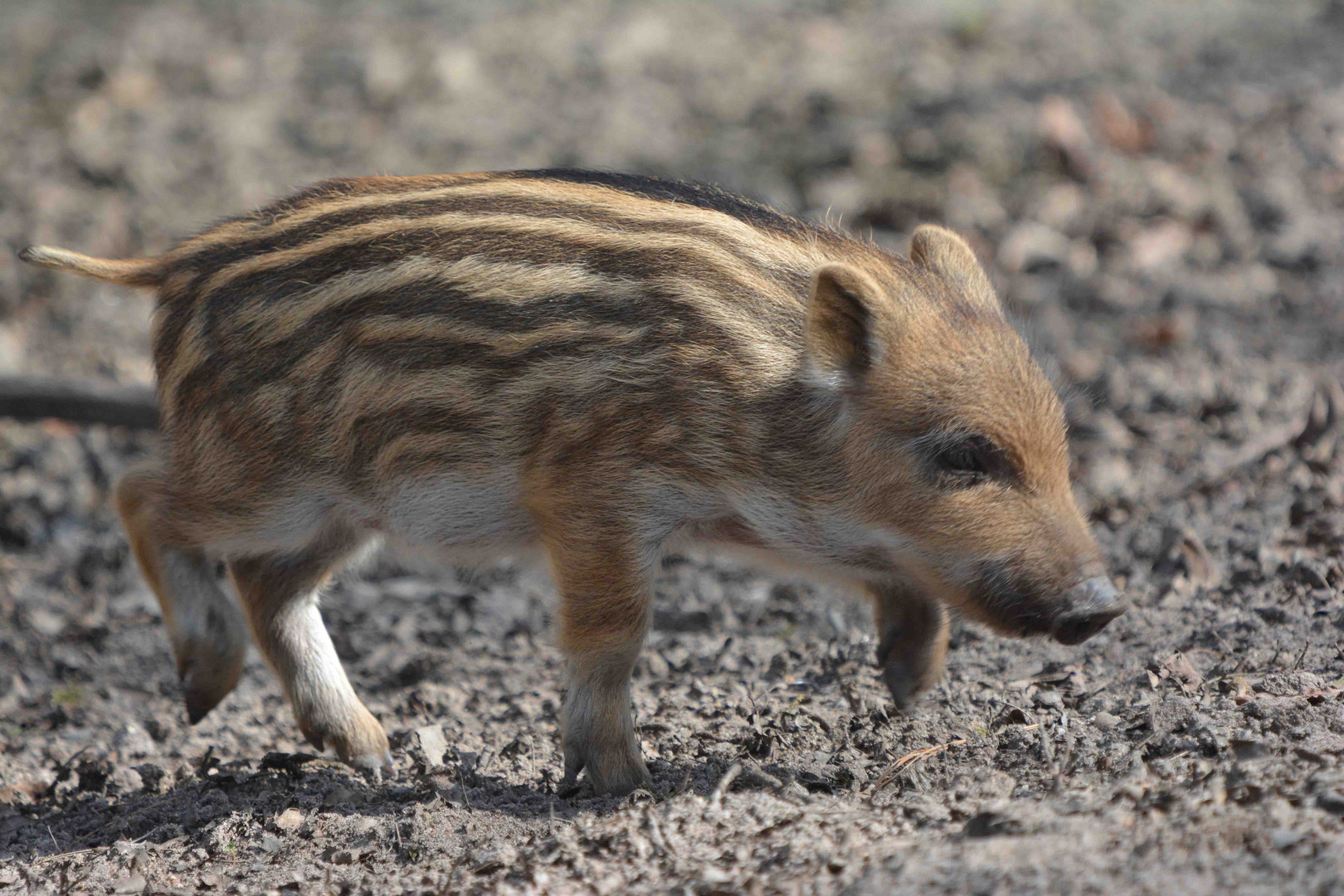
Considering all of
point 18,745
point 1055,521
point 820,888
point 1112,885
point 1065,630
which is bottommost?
point 18,745

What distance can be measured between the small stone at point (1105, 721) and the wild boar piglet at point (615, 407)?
23 cm

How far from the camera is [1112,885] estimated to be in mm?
2188

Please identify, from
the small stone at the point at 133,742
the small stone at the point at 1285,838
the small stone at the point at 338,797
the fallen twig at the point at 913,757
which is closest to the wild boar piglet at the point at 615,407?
the small stone at the point at 338,797

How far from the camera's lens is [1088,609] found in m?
3.00

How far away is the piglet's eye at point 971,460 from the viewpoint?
3139mm

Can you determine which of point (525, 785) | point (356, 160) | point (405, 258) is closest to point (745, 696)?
point (525, 785)

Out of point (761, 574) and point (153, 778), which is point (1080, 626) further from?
point (153, 778)

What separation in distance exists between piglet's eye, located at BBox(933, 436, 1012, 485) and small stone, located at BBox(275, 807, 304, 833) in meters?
1.71

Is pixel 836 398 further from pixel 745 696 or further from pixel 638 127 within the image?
pixel 638 127

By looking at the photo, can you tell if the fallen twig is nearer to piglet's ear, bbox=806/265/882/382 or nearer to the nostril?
the nostril

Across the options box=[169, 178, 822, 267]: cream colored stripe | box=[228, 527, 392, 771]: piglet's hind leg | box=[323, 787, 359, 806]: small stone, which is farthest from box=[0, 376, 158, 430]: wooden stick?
box=[323, 787, 359, 806]: small stone

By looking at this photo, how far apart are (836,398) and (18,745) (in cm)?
261

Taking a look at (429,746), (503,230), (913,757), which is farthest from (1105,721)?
(503,230)

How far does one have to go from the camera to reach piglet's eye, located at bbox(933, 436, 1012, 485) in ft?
10.3
